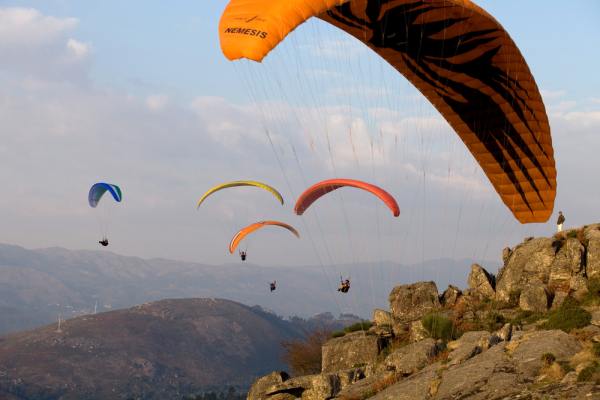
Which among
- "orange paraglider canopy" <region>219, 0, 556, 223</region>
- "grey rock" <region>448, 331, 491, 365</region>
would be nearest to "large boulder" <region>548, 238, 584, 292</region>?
"orange paraglider canopy" <region>219, 0, 556, 223</region>

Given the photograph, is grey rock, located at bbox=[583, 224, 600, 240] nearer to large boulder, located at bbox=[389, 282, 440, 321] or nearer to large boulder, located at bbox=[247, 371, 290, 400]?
large boulder, located at bbox=[389, 282, 440, 321]

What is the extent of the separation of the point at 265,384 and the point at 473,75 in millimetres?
14865

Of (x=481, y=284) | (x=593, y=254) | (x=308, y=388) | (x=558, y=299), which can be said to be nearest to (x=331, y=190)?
(x=308, y=388)

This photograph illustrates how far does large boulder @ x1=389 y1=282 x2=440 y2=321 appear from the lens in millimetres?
35219

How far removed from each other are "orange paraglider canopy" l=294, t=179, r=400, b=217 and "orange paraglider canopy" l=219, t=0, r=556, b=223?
484cm

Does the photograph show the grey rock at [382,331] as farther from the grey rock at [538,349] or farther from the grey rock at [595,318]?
the grey rock at [538,349]

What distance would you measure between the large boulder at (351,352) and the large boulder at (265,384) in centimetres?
183

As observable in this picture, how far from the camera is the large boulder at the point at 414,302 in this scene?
116 feet

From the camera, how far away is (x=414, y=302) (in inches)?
1409

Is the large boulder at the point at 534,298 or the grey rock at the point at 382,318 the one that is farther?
the grey rock at the point at 382,318

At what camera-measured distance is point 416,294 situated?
36156mm

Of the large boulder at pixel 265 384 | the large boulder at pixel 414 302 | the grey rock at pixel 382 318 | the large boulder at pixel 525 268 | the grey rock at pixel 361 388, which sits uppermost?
the large boulder at pixel 525 268

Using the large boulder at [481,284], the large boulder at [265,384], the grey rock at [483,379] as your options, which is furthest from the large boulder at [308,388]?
the large boulder at [481,284]

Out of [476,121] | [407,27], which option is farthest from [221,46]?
[476,121]
